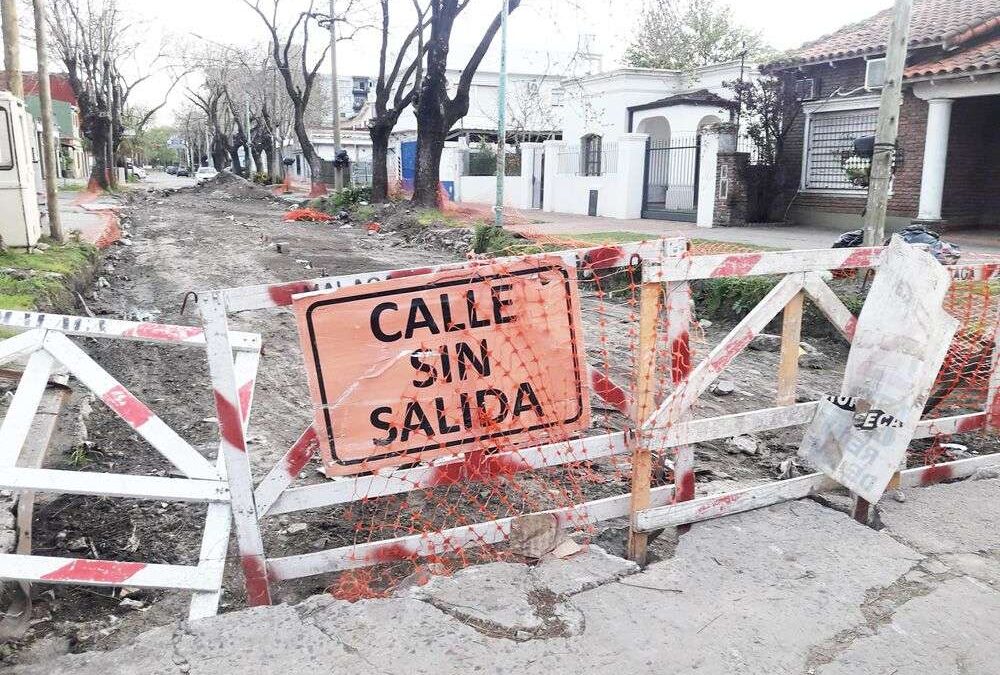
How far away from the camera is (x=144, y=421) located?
138 inches

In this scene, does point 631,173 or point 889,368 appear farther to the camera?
point 631,173

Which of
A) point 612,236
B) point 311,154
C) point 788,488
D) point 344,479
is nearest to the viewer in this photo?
point 344,479

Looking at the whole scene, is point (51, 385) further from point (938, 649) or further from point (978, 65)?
point (978, 65)

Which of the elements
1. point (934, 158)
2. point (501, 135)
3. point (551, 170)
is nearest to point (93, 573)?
point (501, 135)

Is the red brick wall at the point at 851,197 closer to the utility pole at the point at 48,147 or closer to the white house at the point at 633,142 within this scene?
the white house at the point at 633,142

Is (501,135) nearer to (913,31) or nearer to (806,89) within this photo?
(806,89)

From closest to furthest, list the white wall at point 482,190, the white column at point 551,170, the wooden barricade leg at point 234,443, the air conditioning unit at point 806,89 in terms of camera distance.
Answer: the wooden barricade leg at point 234,443 < the air conditioning unit at point 806,89 < the white column at point 551,170 < the white wall at point 482,190

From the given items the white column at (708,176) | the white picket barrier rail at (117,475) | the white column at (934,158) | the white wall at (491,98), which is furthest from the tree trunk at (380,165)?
the white picket barrier rail at (117,475)

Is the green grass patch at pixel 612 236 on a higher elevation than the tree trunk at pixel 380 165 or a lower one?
lower

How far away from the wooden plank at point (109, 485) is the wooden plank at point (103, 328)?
2.23 ft

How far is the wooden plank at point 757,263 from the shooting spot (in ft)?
10.4

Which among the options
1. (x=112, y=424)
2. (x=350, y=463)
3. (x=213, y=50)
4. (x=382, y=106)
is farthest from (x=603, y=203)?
(x=213, y=50)

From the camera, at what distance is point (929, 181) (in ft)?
50.9

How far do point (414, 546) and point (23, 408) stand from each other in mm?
1904
